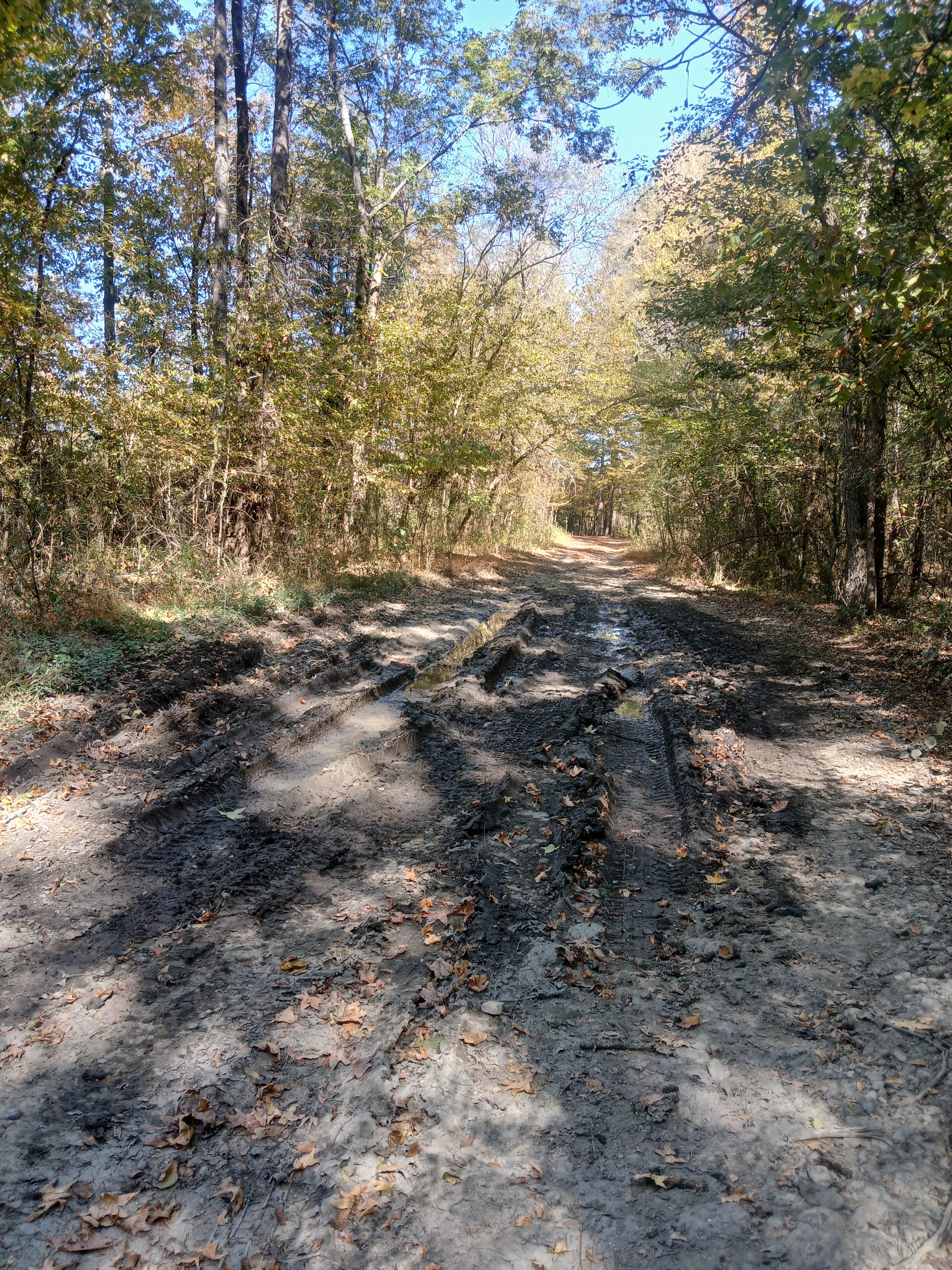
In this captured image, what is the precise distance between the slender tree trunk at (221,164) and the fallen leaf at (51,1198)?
10867 millimetres

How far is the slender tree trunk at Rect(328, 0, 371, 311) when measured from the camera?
13008 millimetres

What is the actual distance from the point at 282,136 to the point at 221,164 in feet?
4.45

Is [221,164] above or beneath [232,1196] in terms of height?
above

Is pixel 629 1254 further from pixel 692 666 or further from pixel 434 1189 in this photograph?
pixel 692 666

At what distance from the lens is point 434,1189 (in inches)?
77.1

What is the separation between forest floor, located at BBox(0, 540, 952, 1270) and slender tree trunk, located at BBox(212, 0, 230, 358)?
25.6ft

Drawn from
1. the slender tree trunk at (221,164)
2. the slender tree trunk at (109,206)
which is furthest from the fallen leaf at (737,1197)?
the slender tree trunk at (221,164)

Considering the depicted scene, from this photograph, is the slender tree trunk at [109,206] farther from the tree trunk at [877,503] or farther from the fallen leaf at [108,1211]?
the tree trunk at [877,503]

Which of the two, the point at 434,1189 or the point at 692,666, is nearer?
the point at 434,1189

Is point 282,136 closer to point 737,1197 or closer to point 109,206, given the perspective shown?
point 109,206

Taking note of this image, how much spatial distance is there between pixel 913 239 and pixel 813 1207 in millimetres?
4214

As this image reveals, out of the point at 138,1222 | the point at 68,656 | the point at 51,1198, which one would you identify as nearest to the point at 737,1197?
the point at 138,1222

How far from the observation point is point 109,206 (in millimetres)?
12102

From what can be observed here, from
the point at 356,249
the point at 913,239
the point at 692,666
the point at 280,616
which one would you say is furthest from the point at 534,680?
the point at 356,249
